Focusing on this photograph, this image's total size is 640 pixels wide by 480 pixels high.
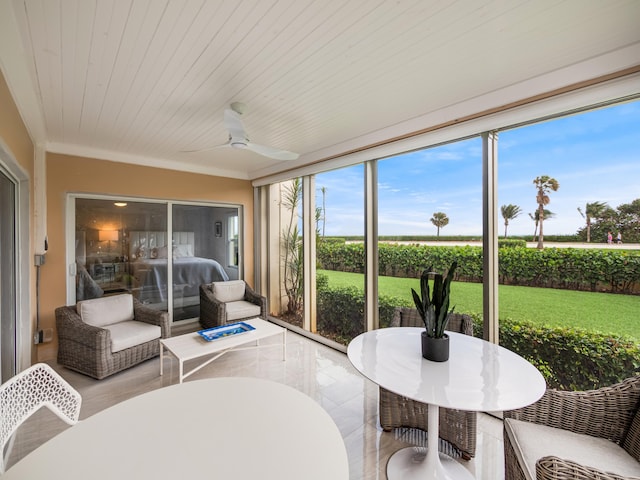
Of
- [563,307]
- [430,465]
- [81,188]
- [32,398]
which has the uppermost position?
[81,188]

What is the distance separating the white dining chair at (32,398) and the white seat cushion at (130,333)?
1.72 metres

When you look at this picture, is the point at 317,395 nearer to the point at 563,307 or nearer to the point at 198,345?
the point at 198,345

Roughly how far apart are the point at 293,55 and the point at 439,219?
198 cm

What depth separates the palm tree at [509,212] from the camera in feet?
7.65

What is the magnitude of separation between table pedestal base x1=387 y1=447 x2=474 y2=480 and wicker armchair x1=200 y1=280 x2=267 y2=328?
8.46 feet

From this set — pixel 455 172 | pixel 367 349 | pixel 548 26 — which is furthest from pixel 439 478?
pixel 548 26

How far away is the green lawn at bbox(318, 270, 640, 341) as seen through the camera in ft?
6.33

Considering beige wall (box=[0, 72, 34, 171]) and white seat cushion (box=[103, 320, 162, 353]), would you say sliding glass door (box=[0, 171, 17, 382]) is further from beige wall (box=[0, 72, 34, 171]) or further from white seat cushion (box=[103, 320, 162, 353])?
white seat cushion (box=[103, 320, 162, 353])

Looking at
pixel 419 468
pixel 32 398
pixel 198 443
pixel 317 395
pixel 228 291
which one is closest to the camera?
pixel 198 443

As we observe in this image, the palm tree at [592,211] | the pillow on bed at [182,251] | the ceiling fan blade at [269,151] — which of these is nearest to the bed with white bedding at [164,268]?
the pillow on bed at [182,251]

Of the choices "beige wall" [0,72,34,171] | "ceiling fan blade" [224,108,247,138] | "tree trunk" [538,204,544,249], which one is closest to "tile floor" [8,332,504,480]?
"tree trunk" [538,204,544,249]

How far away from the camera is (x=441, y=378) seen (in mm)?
1442

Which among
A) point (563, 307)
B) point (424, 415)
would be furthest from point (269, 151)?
point (563, 307)

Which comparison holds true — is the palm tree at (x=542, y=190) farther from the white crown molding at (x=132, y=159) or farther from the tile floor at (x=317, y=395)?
the white crown molding at (x=132, y=159)
